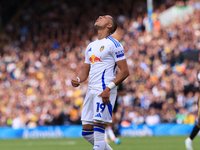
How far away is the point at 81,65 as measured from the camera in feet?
66.1

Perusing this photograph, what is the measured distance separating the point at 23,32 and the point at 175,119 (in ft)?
42.9

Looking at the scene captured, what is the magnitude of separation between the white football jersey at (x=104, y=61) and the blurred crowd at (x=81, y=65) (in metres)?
9.97

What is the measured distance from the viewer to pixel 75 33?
2386 cm

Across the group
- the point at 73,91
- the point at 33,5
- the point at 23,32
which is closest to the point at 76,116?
the point at 73,91

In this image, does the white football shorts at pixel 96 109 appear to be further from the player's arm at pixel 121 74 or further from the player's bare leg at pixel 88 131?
the player's arm at pixel 121 74

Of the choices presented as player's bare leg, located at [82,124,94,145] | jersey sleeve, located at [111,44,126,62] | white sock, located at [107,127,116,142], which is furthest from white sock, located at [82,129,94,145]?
white sock, located at [107,127,116,142]

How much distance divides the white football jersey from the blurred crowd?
9965mm

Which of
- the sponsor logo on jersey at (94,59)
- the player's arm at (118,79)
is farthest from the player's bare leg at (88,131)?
the sponsor logo on jersey at (94,59)

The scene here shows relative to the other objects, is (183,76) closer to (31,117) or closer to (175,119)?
(175,119)

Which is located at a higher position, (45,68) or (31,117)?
(45,68)

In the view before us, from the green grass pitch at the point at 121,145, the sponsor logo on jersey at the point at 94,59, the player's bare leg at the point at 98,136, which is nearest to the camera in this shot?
the player's bare leg at the point at 98,136

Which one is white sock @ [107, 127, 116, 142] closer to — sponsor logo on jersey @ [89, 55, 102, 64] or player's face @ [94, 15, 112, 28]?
sponsor logo on jersey @ [89, 55, 102, 64]

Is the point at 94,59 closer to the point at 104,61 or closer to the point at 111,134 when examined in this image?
the point at 104,61

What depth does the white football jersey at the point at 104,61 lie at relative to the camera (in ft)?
17.1
